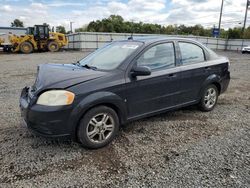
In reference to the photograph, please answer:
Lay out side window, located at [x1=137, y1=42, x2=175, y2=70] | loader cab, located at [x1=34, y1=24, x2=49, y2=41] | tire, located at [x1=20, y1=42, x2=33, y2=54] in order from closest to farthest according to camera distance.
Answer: side window, located at [x1=137, y1=42, x2=175, y2=70] < tire, located at [x1=20, y1=42, x2=33, y2=54] < loader cab, located at [x1=34, y1=24, x2=49, y2=41]

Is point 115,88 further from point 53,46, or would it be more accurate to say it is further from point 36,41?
point 53,46

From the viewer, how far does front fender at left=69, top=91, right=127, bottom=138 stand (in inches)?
115

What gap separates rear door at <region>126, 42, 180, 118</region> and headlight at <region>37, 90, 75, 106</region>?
2.95 ft

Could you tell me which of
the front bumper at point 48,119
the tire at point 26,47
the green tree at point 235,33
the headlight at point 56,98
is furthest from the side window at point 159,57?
the green tree at point 235,33

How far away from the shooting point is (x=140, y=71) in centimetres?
331

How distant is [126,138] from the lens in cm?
358

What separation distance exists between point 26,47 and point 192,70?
2101cm

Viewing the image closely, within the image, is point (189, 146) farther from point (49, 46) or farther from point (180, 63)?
point (49, 46)

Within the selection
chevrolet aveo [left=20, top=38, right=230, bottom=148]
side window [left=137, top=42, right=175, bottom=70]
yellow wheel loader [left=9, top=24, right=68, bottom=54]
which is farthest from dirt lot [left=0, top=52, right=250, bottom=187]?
yellow wheel loader [left=9, top=24, right=68, bottom=54]

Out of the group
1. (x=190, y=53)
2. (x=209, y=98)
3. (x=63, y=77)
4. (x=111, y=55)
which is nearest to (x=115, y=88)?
(x=63, y=77)

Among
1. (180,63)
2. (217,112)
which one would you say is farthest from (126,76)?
(217,112)

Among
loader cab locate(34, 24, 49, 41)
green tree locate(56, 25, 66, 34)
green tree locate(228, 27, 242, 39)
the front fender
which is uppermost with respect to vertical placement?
green tree locate(56, 25, 66, 34)

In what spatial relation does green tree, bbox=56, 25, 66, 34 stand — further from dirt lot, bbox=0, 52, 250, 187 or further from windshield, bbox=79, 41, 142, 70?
dirt lot, bbox=0, 52, 250, 187

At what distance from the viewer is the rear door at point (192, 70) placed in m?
4.14
